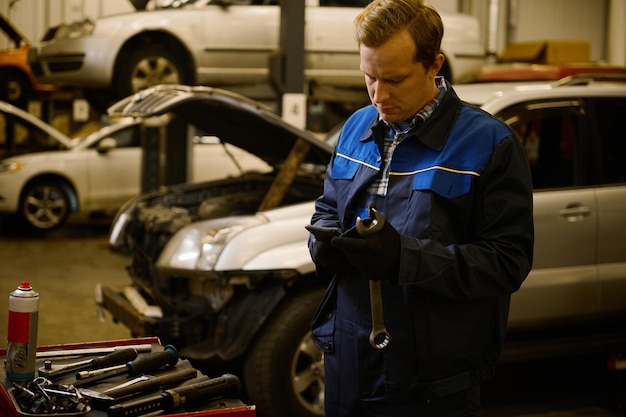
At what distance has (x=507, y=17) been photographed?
15.4m

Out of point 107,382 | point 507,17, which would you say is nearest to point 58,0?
A: point 507,17

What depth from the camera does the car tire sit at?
28.8 feet

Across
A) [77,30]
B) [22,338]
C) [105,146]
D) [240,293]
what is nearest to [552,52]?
[77,30]

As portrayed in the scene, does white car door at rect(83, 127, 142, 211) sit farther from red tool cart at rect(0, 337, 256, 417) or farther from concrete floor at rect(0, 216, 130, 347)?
red tool cart at rect(0, 337, 256, 417)

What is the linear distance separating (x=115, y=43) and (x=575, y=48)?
196 inches

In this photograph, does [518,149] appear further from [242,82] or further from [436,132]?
[242,82]

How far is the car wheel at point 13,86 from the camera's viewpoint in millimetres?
11945

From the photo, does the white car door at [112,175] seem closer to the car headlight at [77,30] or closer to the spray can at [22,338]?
the car headlight at [77,30]

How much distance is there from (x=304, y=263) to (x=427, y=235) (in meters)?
2.05

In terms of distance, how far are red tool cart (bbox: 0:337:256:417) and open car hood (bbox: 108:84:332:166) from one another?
2.13m

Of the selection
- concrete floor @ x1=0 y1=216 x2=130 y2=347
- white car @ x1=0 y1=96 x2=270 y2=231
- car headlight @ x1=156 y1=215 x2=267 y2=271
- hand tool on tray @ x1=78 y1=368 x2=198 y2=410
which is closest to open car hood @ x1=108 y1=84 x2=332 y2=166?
car headlight @ x1=156 y1=215 x2=267 y2=271

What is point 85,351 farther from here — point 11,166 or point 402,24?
point 11,166

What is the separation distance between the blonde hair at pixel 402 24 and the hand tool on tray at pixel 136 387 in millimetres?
961

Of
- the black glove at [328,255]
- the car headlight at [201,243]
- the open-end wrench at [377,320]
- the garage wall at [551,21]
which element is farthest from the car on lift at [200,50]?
the open-end wrench at [377,320]
